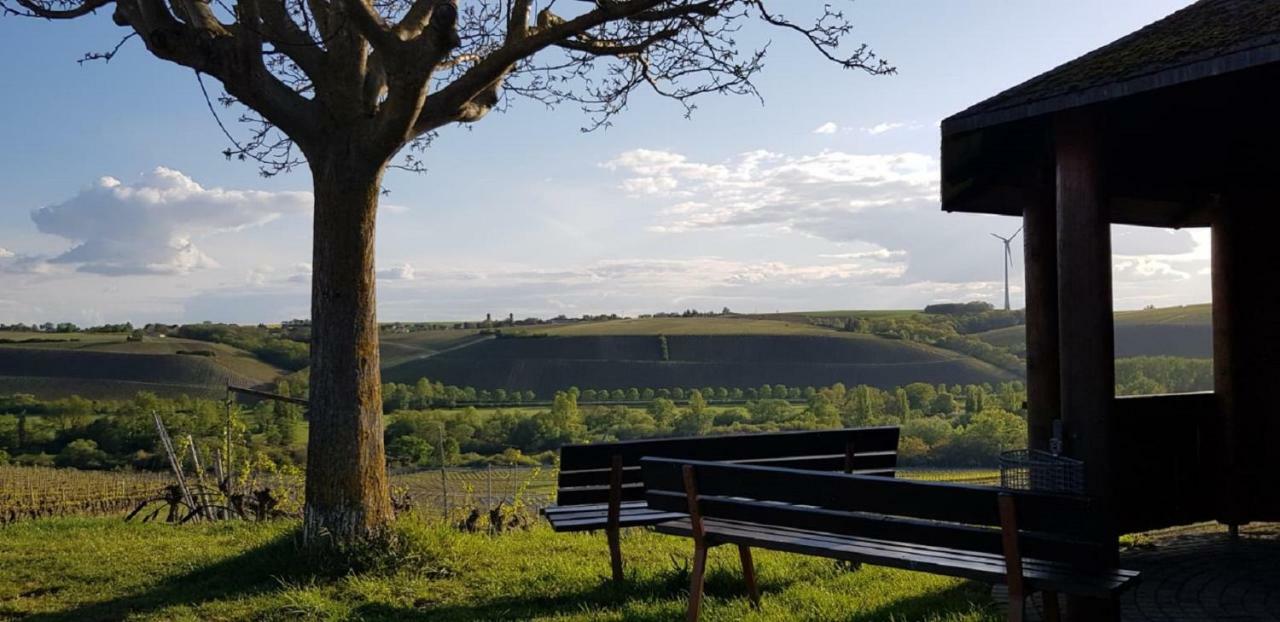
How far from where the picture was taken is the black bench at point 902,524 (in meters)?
3.95

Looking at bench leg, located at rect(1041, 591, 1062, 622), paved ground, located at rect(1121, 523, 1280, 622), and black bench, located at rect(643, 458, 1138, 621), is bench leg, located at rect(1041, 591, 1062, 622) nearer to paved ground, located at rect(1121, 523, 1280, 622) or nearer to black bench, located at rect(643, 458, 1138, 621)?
black bench, located at rect(643, 458, 1138, 621)

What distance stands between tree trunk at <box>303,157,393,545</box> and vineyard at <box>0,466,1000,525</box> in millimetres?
1868

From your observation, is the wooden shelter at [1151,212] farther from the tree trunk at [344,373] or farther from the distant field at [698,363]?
the distant field at [698,363]

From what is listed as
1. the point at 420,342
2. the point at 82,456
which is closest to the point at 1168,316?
the point at 420,342

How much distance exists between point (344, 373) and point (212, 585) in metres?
1.53

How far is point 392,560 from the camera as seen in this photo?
6672mm

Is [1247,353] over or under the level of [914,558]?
over

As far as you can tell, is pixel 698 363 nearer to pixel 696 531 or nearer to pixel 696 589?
pixel 696 531

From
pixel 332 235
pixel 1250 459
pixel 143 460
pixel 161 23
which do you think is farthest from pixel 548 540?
pixel 143 460

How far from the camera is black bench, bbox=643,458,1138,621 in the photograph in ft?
13.0

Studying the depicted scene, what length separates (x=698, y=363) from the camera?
241 feet

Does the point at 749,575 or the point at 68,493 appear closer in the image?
the point at 749,575

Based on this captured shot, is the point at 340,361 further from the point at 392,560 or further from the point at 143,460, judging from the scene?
the point at 143,460

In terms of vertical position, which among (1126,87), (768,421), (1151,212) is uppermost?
(1126,87)
